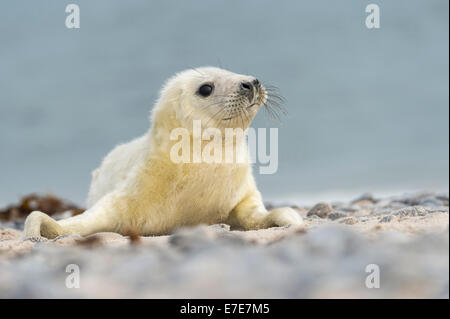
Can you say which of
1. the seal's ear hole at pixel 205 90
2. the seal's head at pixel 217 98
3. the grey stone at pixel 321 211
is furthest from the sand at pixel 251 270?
the grey stone at pixel 321 211

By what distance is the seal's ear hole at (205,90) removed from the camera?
5457 mm

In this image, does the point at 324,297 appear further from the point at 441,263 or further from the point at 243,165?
Result: the point at 243,165

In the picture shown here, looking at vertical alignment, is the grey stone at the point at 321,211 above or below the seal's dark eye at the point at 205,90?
below

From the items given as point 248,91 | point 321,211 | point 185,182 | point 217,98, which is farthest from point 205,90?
point 321,211

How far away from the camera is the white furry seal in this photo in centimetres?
528

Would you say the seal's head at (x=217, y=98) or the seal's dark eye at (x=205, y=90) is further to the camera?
the seal's dark eye at (x=205, y=90)

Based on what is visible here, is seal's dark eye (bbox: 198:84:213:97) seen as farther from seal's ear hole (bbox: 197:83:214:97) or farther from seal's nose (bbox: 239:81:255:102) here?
seal's nose (bbox: 239:81:255:102)

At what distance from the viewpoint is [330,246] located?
2.51 meters

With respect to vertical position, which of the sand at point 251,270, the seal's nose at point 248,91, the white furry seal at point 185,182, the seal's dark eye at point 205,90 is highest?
the seal's dark eye at point 205,90

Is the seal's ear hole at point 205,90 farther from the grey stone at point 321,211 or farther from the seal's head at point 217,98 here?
the grey stone at point 321,211

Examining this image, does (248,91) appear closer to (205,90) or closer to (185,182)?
(205,90)

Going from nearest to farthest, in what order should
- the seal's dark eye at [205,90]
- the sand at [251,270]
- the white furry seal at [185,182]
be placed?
the sand at [251,270]
the white furry seal at [185,182]
the seal's dark eye at [205,90]

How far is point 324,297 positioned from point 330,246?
484mm

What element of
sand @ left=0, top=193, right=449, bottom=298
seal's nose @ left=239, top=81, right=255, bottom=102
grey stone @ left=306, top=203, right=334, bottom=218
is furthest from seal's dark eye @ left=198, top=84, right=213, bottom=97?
sand @ left=0, top=193, right=449, bottom=298
